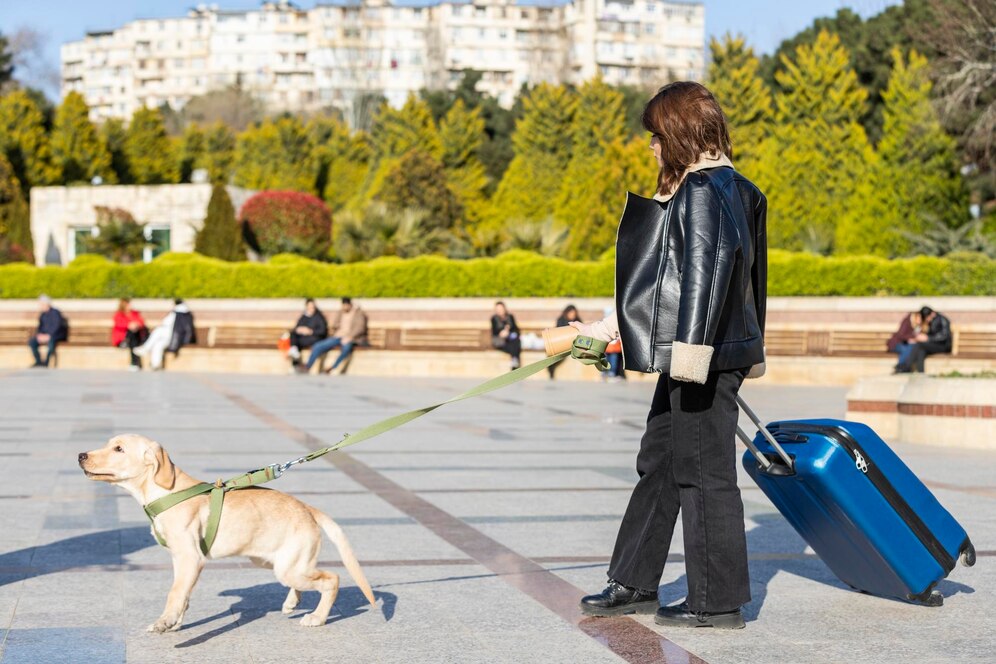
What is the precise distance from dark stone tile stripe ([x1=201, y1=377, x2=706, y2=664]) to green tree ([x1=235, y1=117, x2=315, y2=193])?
48.7 metres

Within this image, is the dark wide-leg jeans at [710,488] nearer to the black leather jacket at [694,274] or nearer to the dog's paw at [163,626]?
the black leather jacket at [694,274]

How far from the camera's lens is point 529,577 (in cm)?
556

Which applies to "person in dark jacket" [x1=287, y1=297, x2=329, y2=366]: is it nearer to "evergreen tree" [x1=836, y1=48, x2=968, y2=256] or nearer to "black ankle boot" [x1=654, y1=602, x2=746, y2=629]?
"evergreen tree" [x1=836, y1=48, x2=968, y2=256]

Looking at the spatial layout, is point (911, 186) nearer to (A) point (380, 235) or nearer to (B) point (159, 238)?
(A) point (380, 235)

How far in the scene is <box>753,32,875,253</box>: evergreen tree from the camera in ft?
122

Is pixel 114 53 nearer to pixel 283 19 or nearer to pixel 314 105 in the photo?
pixel 283 19

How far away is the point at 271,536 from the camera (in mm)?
4535

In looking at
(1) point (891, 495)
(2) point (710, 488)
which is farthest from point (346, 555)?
(1) point (891, 495)

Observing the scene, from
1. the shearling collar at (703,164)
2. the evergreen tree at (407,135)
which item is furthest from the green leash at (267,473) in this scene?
the evergreen tree at (407,135)

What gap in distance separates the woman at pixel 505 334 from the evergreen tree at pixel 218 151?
4275cm

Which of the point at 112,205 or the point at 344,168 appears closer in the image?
the point at 112,205

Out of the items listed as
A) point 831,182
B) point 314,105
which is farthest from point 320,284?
point 314,105

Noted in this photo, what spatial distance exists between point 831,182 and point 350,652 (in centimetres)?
3543

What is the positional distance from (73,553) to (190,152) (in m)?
62.9
